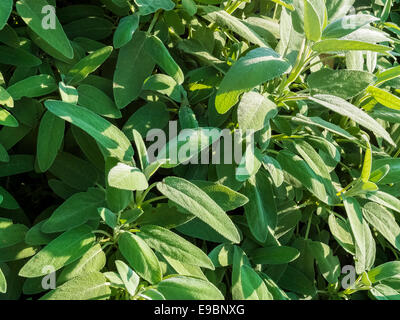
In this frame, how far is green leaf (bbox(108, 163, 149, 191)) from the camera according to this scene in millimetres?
741

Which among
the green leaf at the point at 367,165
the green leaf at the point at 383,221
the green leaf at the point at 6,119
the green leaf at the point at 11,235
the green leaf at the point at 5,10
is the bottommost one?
the green leaf at the point at 383,221

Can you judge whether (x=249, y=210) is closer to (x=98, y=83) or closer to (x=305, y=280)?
(x=305, y=280)

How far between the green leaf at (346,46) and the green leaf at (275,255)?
403 mm

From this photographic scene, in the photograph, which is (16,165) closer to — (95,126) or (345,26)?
(95,126)

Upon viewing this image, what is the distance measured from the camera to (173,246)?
85cm

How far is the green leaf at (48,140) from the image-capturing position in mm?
889

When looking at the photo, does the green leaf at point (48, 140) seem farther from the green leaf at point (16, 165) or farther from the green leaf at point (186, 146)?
the green leaf at point (186, 146)

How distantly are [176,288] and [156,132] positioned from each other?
325 millimetres

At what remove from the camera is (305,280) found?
1.10 m

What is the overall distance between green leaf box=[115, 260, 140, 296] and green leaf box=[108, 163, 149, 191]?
131 millimetres

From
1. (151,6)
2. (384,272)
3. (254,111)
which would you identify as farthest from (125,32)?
(384,272)

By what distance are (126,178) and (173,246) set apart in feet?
0.53

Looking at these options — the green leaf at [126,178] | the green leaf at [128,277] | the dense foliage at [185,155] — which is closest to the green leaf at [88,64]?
the dense foliage at [185,155]

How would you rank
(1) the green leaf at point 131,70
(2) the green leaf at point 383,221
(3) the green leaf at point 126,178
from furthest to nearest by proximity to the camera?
(2) the green leaf at point 383,221 < (1) the green leaf at point 131,70 < (3) the green leaf at point 126,178
